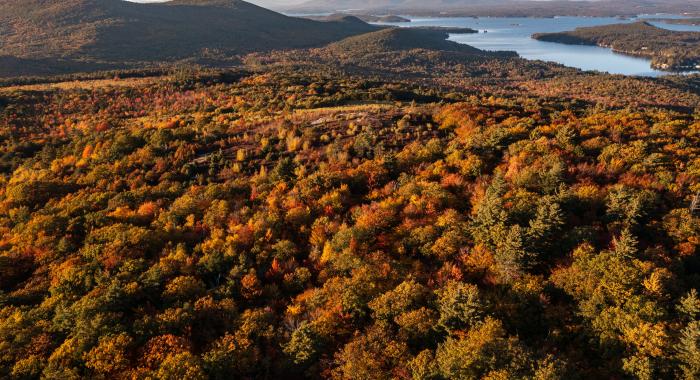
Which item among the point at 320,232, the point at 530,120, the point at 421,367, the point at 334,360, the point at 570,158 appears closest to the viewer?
the point at 421,367

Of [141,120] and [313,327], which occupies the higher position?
[141,120]

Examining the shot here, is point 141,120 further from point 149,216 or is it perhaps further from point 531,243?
point 531,243

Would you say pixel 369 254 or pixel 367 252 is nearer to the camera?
pixel 369 254

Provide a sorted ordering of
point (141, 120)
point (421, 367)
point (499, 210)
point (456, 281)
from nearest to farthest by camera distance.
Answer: point (421, 367) < point (456, 281) < point (499, 210) < point (141, 120)

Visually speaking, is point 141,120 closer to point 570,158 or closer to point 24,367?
point 24,367

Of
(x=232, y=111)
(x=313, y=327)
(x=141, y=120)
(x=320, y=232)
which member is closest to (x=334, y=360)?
(x=313, y=327)

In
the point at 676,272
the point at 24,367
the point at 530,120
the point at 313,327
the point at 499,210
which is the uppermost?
the point at 530,120

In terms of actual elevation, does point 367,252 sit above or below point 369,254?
below

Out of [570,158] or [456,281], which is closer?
[456,281]
